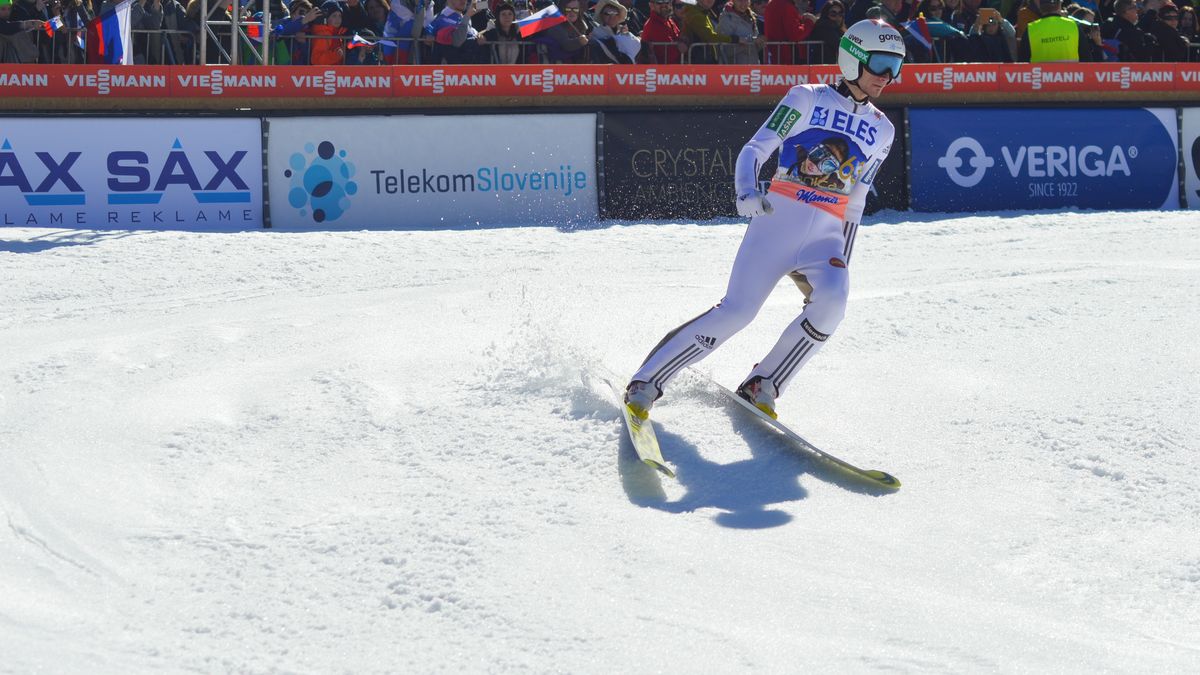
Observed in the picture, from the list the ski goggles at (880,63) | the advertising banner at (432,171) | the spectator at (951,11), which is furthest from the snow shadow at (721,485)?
the spectator at (951,11)

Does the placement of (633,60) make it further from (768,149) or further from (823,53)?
(768,149)

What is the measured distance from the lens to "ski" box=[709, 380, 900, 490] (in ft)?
17.7

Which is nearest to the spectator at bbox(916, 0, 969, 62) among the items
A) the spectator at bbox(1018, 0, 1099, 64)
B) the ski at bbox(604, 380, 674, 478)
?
the spectator at bbox(1018, 0, 1099, 64)

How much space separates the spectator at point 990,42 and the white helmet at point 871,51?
27.8 feet

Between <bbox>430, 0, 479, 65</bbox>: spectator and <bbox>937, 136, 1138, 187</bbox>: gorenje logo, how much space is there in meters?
4.64

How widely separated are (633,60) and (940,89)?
9.84 ft

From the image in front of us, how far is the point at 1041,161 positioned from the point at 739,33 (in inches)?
126

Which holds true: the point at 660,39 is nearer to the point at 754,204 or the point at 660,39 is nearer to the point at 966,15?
the point at 966,15

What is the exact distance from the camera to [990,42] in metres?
14.0

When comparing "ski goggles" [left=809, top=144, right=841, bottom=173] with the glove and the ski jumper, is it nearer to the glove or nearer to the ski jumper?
the ski jumper

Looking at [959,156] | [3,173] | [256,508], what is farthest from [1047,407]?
[3,173]

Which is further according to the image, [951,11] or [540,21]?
[951,11]

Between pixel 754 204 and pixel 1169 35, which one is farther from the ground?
pixel 1169 35

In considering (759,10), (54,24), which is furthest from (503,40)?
(54,24)
